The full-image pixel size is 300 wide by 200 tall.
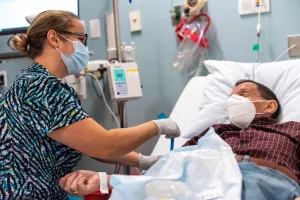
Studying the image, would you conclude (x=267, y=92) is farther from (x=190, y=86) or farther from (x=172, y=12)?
(x=172, y=12)

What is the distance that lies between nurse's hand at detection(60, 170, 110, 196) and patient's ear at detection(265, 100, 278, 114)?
0.78 meters

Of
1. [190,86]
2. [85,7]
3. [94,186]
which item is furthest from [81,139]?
[85,7]

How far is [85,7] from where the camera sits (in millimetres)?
2682

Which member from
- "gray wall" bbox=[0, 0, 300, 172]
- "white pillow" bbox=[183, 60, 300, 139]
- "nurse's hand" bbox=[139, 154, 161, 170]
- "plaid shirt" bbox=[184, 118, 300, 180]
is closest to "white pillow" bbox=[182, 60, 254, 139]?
"white pillow" bbox=[183, 60, 300, 139]

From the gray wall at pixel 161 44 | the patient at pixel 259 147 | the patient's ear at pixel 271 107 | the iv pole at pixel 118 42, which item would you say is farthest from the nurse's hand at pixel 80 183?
Answer: the gray wall at pixel 161 44

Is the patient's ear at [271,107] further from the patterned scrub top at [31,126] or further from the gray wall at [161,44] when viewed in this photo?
the patterned scrub top at [31,126]

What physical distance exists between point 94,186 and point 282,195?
0.59 meters

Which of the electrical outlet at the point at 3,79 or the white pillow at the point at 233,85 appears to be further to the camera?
the electrical outlet at the point at 3,79

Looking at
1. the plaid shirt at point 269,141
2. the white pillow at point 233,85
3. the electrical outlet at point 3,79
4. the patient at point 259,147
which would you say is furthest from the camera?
the electrical outlet at point 3,79

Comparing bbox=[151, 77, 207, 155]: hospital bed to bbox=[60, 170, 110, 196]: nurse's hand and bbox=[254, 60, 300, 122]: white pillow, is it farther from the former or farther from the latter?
bbox=[60, 170, 110, 196]: nurse's hand

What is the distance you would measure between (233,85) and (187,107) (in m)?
0.30

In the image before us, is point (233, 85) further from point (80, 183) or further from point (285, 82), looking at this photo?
point (80, 183)

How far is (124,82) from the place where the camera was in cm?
232

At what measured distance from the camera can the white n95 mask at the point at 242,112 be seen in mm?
1549
